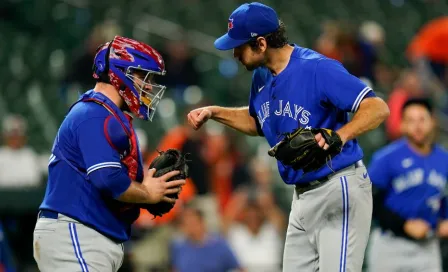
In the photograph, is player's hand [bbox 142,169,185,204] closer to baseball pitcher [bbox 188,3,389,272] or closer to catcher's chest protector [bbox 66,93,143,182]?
catcher's chest protector [bbox 66,93,143,182]

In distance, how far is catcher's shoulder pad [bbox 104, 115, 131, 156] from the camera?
15.0 ft

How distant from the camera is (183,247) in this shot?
8.46 meters

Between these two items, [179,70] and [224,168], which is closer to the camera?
[224,168]

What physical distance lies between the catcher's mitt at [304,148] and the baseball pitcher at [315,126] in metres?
0.01

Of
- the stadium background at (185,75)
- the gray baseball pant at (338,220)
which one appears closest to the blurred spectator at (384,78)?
the stadium background at (185,75)

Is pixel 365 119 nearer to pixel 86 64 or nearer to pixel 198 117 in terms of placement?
pixel 198 117

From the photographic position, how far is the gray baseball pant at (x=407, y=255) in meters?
6.79

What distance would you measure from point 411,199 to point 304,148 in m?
2.49

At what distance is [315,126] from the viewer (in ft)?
16.1

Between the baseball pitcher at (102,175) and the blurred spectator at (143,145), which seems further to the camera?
the blurred spectator at (143,145)

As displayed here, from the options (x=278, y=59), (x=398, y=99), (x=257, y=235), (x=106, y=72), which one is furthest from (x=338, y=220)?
(x=398, y=99)

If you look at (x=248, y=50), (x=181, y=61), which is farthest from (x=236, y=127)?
(x=181, y=61)

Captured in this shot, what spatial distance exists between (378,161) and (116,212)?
2651 mm

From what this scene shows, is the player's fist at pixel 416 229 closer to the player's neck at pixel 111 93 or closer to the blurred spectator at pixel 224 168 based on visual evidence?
the player's neck at pixel 111 93
